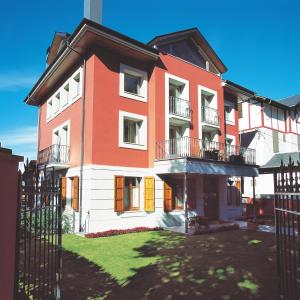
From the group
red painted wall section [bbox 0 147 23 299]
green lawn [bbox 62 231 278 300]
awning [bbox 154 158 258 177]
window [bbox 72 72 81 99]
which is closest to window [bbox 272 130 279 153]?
awning [bbox 154 158 258 177]

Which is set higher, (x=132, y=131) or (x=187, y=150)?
(x=132, y=131)

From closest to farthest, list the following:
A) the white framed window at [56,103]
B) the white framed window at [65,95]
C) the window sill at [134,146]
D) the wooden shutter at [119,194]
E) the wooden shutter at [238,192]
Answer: the wooden shutter at [119,194] → the window sill at [134,146] → the white framed window at [65,95] → the white framed window at [56,103] → the wooden shutter at [238,192]

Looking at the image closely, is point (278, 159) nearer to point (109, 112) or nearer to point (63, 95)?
point (109, 112)

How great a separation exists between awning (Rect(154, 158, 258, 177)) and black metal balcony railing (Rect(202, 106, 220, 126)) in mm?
3921

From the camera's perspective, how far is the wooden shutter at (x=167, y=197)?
16359 millimetres

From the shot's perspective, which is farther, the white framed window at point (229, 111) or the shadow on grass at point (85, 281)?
the white framed window at point (229, 111)

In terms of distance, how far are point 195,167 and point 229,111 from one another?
32.3 feet

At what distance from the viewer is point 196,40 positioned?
66.8 feet

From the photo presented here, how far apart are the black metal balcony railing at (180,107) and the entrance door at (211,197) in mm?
4443

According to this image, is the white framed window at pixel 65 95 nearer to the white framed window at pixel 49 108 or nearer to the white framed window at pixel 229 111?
the white framed window at pixel 49 108

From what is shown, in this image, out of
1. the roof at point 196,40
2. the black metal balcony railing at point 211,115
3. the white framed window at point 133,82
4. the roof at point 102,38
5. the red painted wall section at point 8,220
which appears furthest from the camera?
the black metal balcony railing at point 211,115

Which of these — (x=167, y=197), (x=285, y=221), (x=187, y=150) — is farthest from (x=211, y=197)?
(x=285, y=221)

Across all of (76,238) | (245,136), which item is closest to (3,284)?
(76,238)

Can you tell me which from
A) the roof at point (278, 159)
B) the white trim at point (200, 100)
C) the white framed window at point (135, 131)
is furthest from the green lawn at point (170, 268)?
the roof at point (278, 159)
